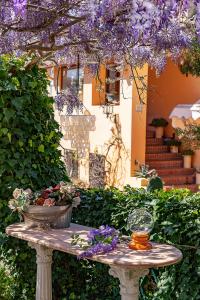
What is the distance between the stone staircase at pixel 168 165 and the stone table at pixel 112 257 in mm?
7347

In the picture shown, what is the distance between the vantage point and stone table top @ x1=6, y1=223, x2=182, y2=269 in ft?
11.9

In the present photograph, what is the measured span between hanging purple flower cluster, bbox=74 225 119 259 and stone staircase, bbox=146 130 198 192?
7848 mm

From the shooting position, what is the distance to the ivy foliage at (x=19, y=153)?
17.5ft

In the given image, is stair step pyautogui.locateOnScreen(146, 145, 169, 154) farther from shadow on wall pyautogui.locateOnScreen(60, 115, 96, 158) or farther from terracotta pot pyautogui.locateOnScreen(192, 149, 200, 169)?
shadow on wall pyautogui.locateOnScreen(60, 115, 96, 158)

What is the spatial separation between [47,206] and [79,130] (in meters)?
9.68

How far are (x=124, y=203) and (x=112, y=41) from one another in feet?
5.90

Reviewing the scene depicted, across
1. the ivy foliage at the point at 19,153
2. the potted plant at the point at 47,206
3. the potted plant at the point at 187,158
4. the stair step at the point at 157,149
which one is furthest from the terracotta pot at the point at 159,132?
the potted plant at the point at 47,206

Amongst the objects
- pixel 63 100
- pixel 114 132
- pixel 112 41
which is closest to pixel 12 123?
pixel 112 41

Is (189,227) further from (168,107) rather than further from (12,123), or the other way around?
(168,107)

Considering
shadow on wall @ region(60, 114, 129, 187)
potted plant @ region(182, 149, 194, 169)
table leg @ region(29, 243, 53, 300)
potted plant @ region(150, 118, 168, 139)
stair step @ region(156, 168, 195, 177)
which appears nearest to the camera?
table leg @ region(29, 243, 53, 300)

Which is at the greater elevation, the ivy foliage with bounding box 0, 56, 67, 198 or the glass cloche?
the ivy foliage with bounding box 0, 56, 67, 198

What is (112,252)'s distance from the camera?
389 cm

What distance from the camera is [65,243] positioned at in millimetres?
4191

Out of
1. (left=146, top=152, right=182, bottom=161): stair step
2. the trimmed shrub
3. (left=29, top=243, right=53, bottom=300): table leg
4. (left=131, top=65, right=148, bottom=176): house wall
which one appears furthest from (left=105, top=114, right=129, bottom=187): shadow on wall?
(left=29, top=243, right=53, bottom=300): table leg
